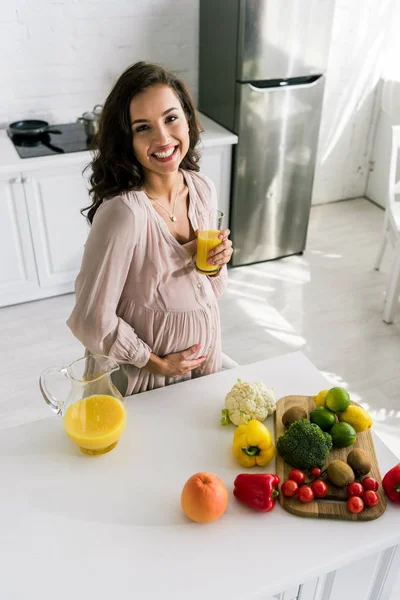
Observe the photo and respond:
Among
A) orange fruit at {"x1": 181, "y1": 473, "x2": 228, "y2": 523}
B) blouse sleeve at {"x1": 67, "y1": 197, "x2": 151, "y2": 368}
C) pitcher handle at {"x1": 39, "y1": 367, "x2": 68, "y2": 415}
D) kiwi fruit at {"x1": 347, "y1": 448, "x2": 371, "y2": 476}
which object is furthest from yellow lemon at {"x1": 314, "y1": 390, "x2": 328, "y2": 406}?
pitcher handle at {"x1": 39, "y1": 367, "x2": 68, "y2": 415}

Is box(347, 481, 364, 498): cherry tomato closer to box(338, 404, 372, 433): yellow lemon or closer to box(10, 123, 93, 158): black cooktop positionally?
box(338, 404, 372, 433): yellow lemon

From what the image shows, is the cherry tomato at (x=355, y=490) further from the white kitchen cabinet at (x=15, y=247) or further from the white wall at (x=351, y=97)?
the white wall at (x=351, y=97)

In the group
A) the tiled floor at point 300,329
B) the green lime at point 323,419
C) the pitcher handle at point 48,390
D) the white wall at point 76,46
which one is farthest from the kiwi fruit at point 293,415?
the white wall at point 76,46

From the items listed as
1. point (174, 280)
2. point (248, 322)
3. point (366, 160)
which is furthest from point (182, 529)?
point (366, 160)

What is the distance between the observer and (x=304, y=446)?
3.96 ft

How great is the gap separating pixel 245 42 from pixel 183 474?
2417 millimetres

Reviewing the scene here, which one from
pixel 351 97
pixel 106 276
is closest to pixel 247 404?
pixel 106 276

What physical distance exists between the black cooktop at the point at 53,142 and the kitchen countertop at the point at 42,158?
0.04 meters

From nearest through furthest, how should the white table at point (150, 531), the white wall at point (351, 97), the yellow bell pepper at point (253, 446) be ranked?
1. the white table at point (150, 531)
2. the yellow bell pepper at point (253, 446)
3. the white wall at point (351, 97)

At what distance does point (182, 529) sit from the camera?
43.8 inches

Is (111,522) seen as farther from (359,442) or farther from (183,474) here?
(359,442)

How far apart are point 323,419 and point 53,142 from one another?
7.70ft

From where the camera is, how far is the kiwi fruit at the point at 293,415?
1320mm

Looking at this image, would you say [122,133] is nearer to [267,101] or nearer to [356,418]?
[356,418]
